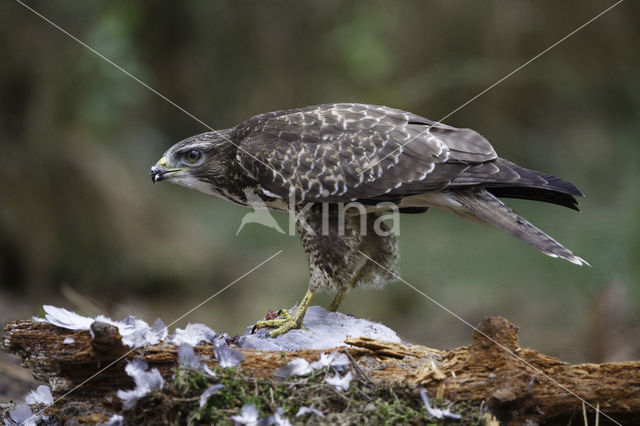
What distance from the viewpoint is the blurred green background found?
7.67 meters

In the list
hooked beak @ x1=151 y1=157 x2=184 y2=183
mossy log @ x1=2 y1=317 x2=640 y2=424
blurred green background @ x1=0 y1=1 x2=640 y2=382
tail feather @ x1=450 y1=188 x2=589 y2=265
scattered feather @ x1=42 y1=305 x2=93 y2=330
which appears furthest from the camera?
blurred green background @ x1=0 y1=1 x2=640 y2=382

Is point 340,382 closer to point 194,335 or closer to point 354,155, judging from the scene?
point 194,335

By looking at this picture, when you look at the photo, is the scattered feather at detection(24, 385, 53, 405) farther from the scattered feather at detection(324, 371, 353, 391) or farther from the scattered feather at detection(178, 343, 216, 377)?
the scattered feather at detection(324, 371, 353, 391)

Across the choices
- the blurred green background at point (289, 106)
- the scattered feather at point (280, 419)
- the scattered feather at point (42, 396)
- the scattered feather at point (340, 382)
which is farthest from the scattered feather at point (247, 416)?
the blurred green background at point (289, 106)

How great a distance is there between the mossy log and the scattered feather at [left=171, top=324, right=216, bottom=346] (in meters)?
0.05

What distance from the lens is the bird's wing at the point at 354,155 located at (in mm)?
4047

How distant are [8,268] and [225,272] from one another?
2572 mm

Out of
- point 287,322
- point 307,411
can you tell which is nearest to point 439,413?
point 307,411

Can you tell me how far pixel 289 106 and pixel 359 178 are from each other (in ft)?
19.0

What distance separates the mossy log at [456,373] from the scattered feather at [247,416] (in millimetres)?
222

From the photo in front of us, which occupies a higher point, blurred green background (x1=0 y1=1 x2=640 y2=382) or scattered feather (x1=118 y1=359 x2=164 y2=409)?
blurred green background (x1=0 y1=1 x2=640 y2=382)

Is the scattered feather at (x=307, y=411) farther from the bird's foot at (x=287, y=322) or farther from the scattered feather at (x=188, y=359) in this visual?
the bird's foot at (x=287, y=322)

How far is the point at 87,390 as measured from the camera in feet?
9.53

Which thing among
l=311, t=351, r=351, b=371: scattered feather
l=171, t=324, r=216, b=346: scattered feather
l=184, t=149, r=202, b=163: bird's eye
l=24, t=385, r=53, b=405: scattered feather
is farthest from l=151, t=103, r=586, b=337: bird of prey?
l=24, t=385, r=53, b=405: scattered feather
